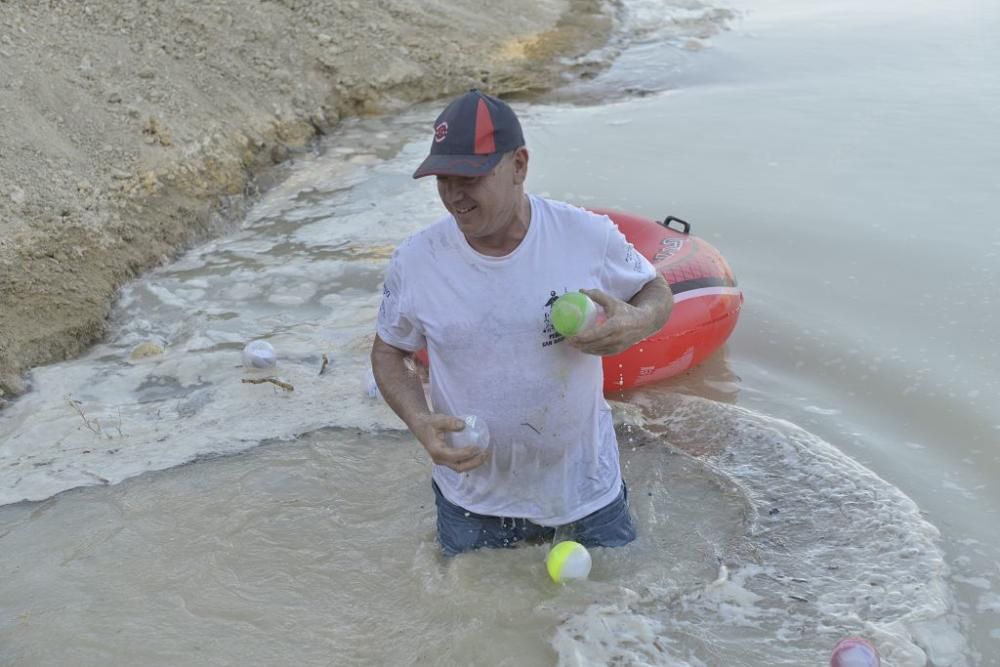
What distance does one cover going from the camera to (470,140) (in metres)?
3.34

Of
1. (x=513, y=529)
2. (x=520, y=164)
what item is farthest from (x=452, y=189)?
(x=513, y=529)

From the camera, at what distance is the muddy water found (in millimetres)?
4203

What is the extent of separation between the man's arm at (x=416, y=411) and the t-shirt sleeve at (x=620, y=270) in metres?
0.70

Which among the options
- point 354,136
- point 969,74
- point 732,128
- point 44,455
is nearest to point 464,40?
point 354,136

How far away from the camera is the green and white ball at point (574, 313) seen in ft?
11.0

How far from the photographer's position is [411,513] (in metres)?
5.05

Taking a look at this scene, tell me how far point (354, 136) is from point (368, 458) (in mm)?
5656

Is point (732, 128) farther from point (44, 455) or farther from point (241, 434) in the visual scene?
point (44, 455)

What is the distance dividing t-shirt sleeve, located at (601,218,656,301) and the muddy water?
120 centimetres

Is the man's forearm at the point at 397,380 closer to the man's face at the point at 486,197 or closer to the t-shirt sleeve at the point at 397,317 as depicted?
the t-shirt sleeve at the point at 397,317

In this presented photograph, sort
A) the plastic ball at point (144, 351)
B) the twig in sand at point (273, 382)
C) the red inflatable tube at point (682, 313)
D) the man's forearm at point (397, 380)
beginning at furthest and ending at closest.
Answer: the plastic ball at point (144, 351), the twig in sand at point (273, 382), the red inflatable tube at point (682, 313), the man's forearm at point (397, 380)

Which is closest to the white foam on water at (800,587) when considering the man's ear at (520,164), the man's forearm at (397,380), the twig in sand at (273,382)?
the man's forearm at (397,380)

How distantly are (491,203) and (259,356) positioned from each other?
3.15 m

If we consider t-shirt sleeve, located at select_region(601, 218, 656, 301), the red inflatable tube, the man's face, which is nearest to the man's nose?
the man's face
